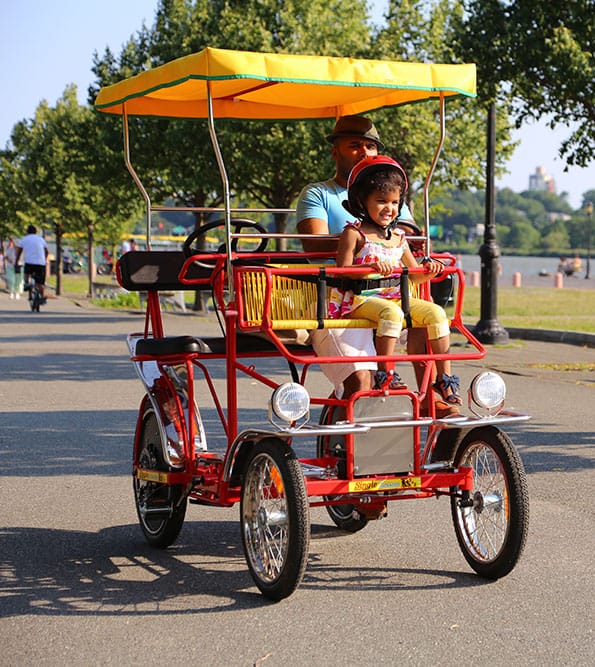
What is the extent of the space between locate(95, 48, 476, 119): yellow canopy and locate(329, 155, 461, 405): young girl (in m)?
0.44

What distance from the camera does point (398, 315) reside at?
5508 millimetres

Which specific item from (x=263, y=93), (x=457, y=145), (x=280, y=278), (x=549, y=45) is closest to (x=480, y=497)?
(x=280, y=278)

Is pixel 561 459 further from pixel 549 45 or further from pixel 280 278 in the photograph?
pixel 549 45

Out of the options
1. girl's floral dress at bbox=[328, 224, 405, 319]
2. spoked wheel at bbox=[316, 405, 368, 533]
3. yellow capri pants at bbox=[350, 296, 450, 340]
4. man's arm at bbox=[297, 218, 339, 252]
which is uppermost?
man's arm at bbox=[297, 218, 339, 252]

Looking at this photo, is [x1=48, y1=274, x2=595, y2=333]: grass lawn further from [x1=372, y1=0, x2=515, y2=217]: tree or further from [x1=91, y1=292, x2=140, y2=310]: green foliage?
[x1=372, y1=0, x2=515, y2=217]: tree

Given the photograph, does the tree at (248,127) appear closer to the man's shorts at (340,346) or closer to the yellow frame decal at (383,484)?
the man's shorts at (340,346)

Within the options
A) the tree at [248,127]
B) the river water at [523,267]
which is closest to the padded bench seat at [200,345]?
the tree at [248,127]

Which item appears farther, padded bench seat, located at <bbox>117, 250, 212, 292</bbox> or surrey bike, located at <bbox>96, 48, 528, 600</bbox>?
padded bench seat, located at <bbox>117, 250, 212, 292</bbox>

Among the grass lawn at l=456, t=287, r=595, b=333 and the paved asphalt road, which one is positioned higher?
the grass lawn at l=456, t=287, r=595, b=333

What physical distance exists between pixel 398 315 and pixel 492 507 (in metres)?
0.93

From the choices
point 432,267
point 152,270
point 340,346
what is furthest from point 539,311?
point 340,346

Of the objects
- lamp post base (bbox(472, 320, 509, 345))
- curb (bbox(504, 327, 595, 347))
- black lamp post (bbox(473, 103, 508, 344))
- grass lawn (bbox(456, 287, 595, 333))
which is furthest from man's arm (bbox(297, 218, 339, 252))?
grass lawn (bbox(456, 287, 595, 333))

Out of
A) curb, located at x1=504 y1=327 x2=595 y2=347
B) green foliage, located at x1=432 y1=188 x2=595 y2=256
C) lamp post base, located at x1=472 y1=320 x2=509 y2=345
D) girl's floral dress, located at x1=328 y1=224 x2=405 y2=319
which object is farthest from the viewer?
green foliage, located at x1=432 y1=188 x2=595 y2=256

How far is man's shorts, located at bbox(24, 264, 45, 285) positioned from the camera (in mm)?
28914
